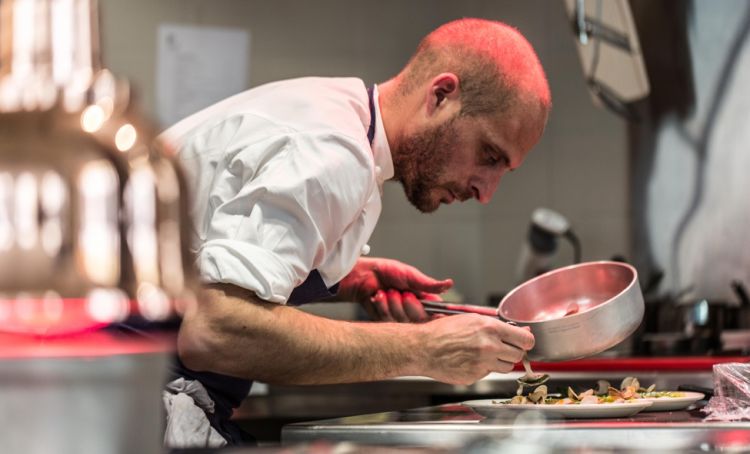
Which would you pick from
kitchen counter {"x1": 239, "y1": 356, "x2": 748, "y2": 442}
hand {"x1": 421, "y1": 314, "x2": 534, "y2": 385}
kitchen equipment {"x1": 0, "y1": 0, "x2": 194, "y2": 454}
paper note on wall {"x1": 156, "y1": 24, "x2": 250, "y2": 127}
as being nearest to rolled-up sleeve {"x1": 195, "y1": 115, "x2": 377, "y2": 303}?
hand {"x1": 421, "y1": 314, "x2": 534, "y2": 385}

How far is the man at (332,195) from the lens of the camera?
1346 millimetres

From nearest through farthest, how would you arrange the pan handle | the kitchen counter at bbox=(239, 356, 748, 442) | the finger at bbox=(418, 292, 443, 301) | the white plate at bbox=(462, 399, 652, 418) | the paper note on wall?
the white plate at bbox=(462, 399, 652, 418)
the pan handle
the finger at bbox=(418, 292, 443, 301)
the kitchen counter at bbox=(239, 356, 748, 442)
the paper note on wall

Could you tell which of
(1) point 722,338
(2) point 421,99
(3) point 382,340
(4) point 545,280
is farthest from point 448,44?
(1) point 722,338

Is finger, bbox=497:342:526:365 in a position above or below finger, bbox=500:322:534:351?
below

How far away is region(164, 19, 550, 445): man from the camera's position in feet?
4.42

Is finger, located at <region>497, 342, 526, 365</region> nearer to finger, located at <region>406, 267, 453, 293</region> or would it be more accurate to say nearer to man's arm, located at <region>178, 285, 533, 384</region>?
man's arm, located at <region>178, 285, 533, 384</region>

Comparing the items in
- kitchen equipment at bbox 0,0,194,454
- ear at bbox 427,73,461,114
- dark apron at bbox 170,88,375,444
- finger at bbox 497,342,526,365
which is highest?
kitchen equipment at bbox 0,0,194,454

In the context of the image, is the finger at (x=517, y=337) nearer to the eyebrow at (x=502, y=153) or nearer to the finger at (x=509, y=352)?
the finger at (x=509, y=352)

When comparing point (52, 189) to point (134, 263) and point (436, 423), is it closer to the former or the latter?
point (134, 263)

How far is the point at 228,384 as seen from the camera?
5.22ft

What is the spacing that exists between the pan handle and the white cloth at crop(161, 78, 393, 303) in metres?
0.18

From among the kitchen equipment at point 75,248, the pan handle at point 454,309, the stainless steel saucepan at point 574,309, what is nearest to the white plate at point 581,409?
the stainless steel saucepan at point 574,309

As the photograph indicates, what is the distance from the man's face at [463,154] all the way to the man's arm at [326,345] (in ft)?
1.21

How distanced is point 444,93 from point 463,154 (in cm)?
11
